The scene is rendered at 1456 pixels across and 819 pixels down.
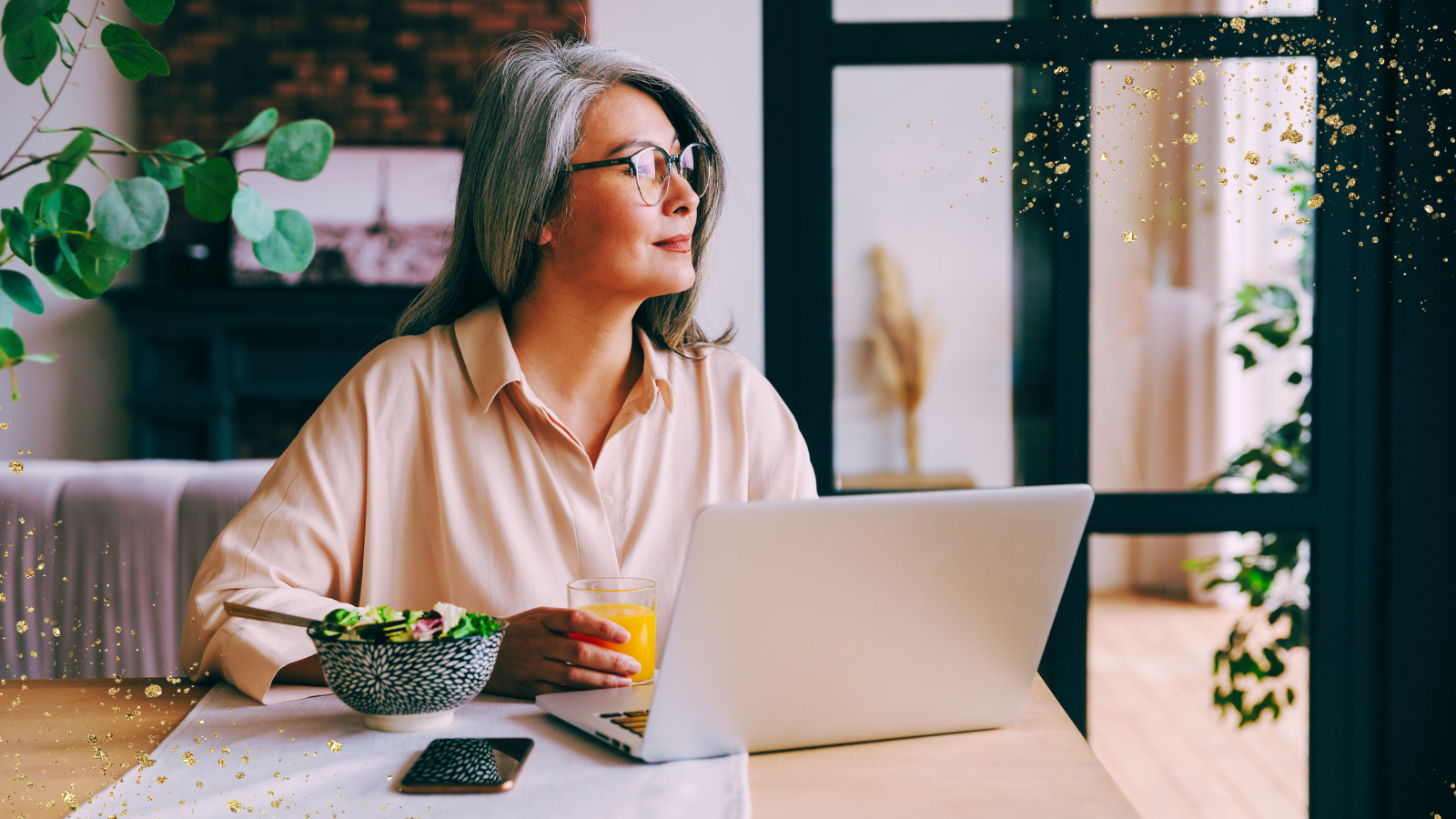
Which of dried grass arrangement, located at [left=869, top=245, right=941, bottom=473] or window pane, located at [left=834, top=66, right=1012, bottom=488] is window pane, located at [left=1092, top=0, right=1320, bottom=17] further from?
dried grass arrangement, located at [left=869, top=245, right=941, bottom=473]

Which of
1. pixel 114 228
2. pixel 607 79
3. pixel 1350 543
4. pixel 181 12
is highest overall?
pixel 181 12

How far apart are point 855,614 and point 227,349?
14.9 feet

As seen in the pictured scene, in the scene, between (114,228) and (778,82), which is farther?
(778,82)

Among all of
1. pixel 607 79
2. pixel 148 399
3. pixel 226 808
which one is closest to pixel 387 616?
pixel 226 808

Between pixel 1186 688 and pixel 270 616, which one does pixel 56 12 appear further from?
pixel 1186 688

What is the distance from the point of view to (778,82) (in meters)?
1.89

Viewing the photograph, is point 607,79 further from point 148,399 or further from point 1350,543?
point 148,399

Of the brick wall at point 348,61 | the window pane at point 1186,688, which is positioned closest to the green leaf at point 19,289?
the window pane at point 1186,688

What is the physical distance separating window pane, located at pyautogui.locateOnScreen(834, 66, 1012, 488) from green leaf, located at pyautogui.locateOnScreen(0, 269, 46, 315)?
1533 millimetres

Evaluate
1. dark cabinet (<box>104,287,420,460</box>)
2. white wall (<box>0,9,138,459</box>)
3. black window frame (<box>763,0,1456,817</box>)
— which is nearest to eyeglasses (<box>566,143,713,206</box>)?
black window frame (<box>763,0,1456,817</box>)

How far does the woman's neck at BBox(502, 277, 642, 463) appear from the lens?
134 cm

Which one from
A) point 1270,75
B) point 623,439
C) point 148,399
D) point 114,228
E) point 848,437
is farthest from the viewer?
point 148,399

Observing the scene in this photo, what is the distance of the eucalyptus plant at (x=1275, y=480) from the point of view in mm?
1973

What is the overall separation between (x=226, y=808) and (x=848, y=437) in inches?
57.5
